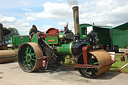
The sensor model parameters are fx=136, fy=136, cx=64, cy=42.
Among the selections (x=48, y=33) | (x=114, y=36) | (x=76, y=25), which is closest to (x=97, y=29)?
(x=114, y=36)

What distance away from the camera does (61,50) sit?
5637mm

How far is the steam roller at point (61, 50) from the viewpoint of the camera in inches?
190

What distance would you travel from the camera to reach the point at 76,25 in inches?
478

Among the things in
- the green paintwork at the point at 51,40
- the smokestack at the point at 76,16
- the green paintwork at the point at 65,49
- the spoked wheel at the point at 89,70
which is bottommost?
the spoked wheel at the point at 89,70

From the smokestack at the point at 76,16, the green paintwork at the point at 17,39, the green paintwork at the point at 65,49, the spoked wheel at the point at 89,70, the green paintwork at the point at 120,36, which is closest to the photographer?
the spoked wheel at the point at 89,70

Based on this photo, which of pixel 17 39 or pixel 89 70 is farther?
pixel 17 39

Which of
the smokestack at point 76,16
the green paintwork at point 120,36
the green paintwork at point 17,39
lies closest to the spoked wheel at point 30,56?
the smokestack at point 76,16

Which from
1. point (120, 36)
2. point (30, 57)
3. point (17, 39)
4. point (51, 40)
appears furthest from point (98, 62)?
point (17, 39)

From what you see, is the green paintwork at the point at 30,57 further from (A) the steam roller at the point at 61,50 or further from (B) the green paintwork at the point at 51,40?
(B) the green paintwork at the point at 51,40

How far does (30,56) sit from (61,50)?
55.7 inches

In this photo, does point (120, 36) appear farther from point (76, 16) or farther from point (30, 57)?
point (30, 57)

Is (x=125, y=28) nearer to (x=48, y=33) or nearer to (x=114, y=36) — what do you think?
(x=114, y=36)

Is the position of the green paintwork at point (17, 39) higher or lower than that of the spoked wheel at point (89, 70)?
higher

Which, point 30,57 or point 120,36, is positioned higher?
point 120,36
